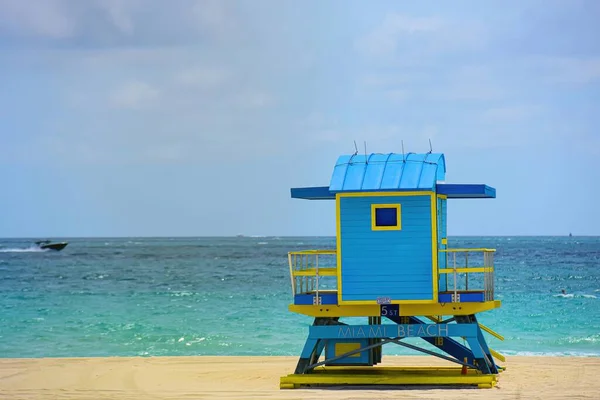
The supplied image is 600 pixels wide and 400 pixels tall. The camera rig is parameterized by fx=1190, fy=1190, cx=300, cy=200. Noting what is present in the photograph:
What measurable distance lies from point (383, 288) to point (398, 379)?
5.89 feet

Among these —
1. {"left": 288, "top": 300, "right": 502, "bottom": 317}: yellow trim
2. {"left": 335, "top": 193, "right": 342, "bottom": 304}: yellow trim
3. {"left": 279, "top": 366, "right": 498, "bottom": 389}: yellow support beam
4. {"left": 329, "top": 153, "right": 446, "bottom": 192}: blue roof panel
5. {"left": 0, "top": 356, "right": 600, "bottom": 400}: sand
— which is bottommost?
{"left": 0, "top": 356, "right": 600, "bottom": 400}: sand

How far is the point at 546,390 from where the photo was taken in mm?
18719

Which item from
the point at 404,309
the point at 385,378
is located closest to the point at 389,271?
the point at 404,309

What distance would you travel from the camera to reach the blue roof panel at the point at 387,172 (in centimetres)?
1847

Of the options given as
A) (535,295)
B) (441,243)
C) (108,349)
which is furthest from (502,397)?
(535,295)

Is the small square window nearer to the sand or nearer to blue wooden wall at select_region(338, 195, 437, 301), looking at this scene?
blue wooden wall at select_region(338, 195, 437, 301)

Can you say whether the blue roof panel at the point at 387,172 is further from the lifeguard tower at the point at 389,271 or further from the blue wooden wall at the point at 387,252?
the blue wooden wall at the point at 387,252

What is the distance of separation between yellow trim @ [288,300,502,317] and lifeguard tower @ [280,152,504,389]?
16 mm

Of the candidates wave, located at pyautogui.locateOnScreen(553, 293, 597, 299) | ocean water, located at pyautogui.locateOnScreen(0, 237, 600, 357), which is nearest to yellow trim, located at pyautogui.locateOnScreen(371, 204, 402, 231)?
ocean water, located at pyautogui.locateOnScreen(0, 237, 600, 357)

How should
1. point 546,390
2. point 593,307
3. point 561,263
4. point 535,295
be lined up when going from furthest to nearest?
point 561,263
point 535,295
point 593,307
point 546,390

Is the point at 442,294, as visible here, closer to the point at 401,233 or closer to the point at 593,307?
the point at 401,233

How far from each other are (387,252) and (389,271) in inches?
11.7

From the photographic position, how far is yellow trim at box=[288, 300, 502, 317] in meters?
18.7

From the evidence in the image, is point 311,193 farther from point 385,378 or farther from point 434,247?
point 385,378
